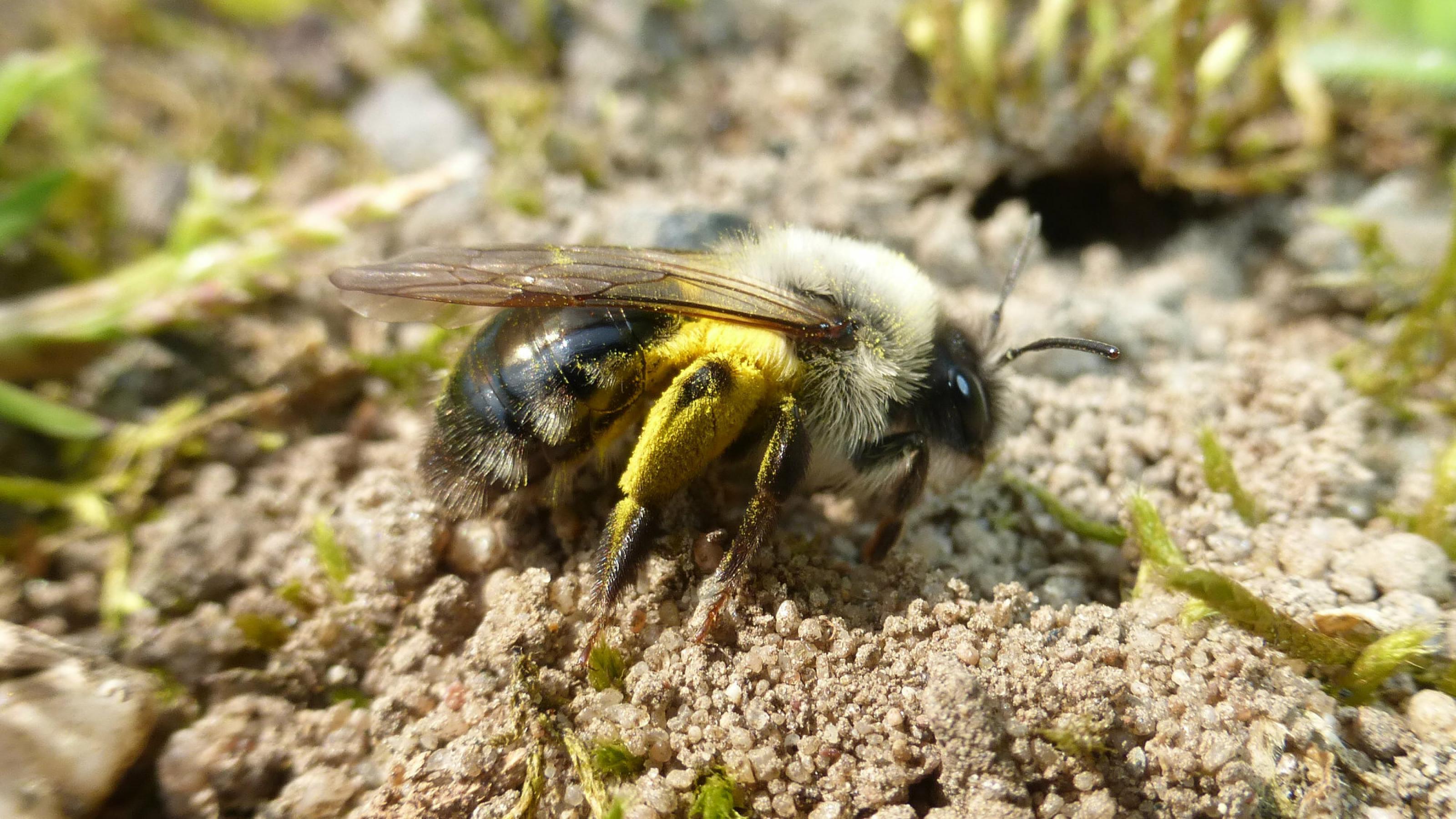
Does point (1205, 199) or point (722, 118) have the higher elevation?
point (722, 118)

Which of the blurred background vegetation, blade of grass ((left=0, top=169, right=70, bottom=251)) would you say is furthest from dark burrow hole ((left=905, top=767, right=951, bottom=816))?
blade of grass ((left=0, top=169, right=70, bottom=251))

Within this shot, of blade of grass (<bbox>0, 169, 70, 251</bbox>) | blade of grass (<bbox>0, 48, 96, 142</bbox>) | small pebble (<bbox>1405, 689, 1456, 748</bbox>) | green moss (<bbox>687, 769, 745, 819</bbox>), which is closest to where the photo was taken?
green moss (<bbox>687, 769, 745, 819</bbox>)

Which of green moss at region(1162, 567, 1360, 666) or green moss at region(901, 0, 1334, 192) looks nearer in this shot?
green moss at region(1162, 567, 1360, 666)

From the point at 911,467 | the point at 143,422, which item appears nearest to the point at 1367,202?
the point at 911,467

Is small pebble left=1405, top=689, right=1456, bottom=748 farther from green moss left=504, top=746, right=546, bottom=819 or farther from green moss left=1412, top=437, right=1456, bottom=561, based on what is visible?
green moss left=504, top=746, right=546, bottom=819

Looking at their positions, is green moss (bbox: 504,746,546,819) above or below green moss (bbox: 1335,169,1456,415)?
above

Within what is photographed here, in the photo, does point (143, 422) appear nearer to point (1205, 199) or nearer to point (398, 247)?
point (398, 247)

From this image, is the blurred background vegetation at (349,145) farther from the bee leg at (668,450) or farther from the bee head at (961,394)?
the bee head at (961,394)
